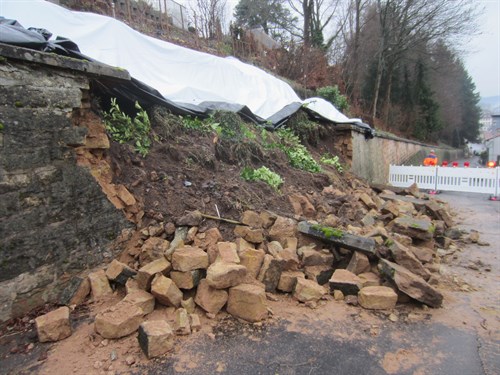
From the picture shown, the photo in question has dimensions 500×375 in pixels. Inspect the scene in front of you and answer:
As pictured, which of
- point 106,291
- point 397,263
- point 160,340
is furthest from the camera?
point 397,263

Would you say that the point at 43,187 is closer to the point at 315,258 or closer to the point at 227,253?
the point at 227,253

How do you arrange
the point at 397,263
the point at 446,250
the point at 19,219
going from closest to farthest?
the point at 19,219 < the point at 397,263 < the point at 446,250

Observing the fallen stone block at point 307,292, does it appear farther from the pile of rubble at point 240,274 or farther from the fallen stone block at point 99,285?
the fallen stone block at point 99,285

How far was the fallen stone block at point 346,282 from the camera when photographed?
3.02m

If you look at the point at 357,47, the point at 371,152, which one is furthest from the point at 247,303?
the point at 357,47

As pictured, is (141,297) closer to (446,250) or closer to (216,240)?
(216,240)

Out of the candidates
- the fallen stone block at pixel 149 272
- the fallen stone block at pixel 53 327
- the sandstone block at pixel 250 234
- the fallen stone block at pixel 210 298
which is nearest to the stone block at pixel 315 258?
the sandstone block at pixel 250 234

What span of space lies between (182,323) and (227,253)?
28.0 inches

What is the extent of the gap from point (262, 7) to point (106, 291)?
2448cm

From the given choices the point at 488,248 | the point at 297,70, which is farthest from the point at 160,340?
the point at 297,70

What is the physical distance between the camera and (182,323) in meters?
2.42

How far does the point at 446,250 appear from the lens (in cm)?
464

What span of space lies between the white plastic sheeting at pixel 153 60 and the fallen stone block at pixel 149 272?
120 inches

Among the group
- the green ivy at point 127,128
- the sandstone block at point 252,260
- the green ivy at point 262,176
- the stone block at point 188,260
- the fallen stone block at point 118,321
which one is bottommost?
the fallen stone block at point 118,321
